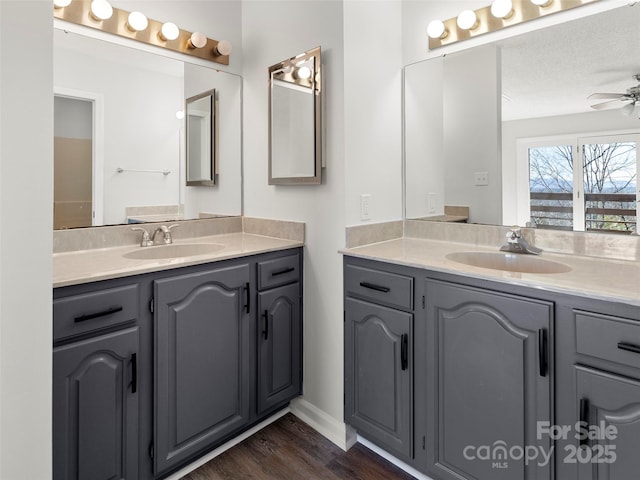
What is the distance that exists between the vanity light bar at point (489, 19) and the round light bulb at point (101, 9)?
1554 mm

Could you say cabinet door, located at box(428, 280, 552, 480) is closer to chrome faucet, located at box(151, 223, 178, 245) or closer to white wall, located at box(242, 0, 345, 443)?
white wall, located at box(242, 0, 345, 443)

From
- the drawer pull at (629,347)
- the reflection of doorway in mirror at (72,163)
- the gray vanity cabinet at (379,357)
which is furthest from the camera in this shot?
the reflection of doorway in mirror at (72,163)

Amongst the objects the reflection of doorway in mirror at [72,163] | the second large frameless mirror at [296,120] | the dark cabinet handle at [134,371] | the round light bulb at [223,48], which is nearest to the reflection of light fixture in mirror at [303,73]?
the second large frameless mirror at [296,120]

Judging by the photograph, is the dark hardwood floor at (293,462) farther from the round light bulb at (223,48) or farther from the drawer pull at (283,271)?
the round light bulb at (223,48)

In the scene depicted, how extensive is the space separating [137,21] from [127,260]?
1194 millimetres

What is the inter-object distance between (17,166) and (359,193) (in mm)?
1402

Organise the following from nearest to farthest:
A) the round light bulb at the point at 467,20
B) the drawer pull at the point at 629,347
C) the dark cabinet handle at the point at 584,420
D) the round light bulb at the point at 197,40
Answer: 1. the drawer pull at the point at 629,347
2. the dark cabinet handle at the point at 584,420
3. the round light bulb at the point at 467,20
4. the round light bulb at the point at 197,40

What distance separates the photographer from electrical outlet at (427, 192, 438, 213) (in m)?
2.15

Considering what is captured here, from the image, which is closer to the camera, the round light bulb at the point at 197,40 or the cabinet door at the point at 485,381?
the cabinet door at the point at 485,381

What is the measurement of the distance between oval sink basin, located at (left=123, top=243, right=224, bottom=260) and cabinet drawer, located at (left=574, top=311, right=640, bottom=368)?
153cm

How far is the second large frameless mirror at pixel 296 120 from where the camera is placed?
196 cm

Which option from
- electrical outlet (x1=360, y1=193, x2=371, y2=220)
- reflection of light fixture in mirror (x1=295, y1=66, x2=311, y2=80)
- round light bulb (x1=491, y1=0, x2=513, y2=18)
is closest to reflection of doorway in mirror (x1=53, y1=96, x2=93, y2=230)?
reflection of light fixture in mirror (x1=295, y1=66, x2=311, y2=80)

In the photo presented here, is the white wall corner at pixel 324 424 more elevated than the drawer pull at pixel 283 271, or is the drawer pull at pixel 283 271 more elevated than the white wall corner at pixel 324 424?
the drawer pull at pixel 283 271

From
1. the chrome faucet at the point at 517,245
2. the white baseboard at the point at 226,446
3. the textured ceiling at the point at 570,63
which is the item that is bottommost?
the white baseboard at the point at 226,446
